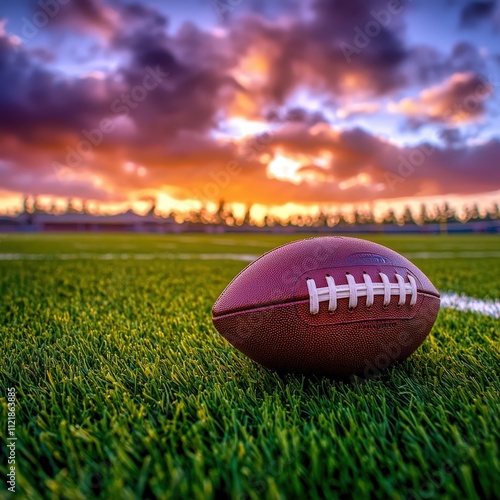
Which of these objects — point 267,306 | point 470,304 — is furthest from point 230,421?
point 470,304

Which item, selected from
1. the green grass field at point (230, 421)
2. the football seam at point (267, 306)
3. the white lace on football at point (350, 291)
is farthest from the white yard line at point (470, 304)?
the white lace on football at point (350, 291)

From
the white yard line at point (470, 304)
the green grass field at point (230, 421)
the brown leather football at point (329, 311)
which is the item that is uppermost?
the brown leather football at point (329, 311)

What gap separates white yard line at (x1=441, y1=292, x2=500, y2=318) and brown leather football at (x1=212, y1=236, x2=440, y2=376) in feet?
3.38

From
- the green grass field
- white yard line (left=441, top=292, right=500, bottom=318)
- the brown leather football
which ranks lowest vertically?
the green grass field

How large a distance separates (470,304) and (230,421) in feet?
6.25

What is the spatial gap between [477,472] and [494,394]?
36cm

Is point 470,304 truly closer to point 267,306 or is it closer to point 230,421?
point 267,306

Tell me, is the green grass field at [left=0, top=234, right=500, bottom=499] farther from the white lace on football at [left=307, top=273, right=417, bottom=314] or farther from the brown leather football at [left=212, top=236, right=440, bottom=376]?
the white lace on football at [left=307, top=273, right=417, bottom=314]

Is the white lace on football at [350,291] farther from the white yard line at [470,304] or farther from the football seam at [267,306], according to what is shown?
the white yard line at [470,304]

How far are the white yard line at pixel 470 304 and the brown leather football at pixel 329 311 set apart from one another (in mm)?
1029

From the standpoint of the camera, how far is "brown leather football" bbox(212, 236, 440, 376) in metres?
1.14

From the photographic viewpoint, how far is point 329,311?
1.14m

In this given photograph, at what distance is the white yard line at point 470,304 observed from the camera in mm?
2135

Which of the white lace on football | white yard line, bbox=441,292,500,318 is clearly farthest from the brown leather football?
white yard line, bbox=441,292,500,318
